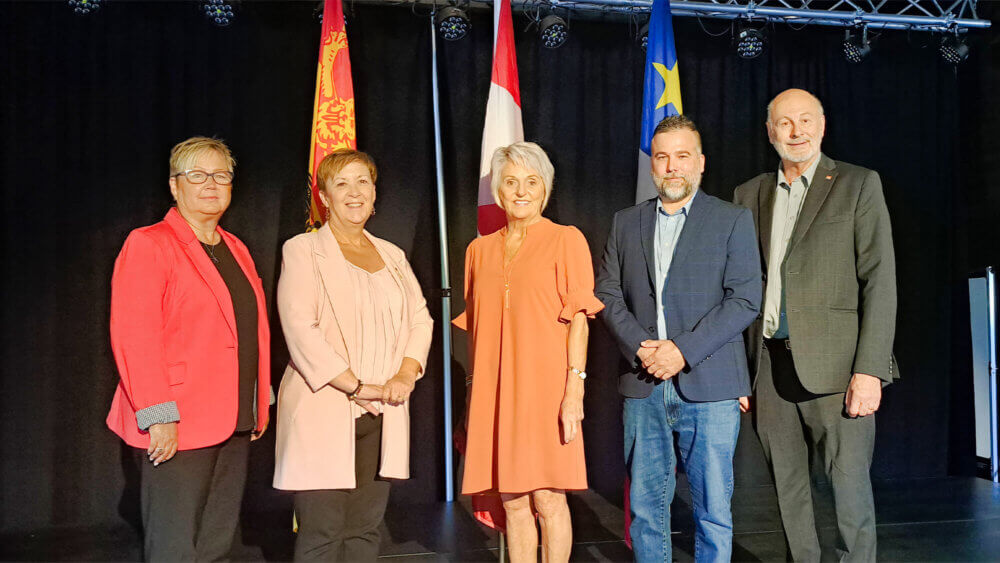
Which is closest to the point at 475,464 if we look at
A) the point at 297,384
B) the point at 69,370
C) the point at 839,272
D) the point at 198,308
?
the point at 297,384

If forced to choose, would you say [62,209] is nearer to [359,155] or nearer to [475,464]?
[359,155]

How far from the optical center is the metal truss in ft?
14.9

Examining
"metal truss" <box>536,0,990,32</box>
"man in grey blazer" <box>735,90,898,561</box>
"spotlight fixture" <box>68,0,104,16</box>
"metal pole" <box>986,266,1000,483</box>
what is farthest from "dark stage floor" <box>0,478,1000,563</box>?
"metal truss" <box>536,0,990,32</box>

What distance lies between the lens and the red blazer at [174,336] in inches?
86.0

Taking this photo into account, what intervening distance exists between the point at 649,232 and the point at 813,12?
3.10m

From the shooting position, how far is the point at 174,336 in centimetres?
226

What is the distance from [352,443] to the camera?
93.0 inches

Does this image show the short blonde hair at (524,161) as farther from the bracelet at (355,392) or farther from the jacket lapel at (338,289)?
the bracelet at (355,392)

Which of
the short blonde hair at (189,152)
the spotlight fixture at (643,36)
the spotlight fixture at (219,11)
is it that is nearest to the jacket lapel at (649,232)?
the short blonde hair at (189,152)

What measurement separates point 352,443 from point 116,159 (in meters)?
2.82

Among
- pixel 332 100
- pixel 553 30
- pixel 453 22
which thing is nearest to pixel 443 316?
pixel 332 100

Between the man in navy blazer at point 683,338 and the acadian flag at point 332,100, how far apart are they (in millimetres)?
1608

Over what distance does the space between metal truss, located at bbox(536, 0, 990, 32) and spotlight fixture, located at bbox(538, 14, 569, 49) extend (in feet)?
0.95

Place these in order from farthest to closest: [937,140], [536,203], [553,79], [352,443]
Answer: [937,140], [553,79], [536,203], [352,443]
